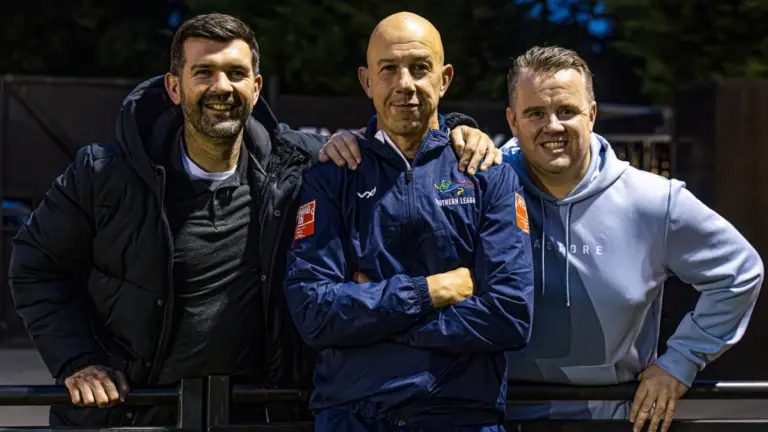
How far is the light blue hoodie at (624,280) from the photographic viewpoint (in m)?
3.40

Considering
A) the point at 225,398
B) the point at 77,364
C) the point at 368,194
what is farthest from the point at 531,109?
the point at 77,364

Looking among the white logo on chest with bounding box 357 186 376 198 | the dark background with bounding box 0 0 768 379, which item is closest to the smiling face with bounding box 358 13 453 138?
the white logo on chest with bounding box 357 186 376 198

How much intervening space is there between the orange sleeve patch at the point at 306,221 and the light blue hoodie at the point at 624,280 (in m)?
0.84

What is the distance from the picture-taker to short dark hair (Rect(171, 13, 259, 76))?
134 inches

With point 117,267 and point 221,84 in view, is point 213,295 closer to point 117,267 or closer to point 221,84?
point 117,267

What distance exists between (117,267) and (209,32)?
0.82 metres

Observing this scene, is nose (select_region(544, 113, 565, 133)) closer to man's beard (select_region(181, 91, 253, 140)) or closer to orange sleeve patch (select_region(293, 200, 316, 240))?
orange sleeve patch (select_region(293, 200, 316, 240))

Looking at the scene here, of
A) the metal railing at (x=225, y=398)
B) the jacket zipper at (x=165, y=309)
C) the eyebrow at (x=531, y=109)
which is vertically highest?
the eyebrow at (x=531, y=109)

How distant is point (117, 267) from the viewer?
3.42 metres

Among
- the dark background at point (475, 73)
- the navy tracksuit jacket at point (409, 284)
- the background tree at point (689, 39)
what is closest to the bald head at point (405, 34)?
the navy tracksuit jacket at point (409, 284)

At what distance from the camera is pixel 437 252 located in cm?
297

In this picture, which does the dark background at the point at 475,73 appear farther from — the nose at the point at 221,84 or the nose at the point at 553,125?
the nose at the point at 221,84

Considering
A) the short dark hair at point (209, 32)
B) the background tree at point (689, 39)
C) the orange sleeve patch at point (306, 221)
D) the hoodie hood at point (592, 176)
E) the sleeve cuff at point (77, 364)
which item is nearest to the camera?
the orange sleeve patch at point (306, 221)

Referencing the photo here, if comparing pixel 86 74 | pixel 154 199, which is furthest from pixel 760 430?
pixel 86 74
